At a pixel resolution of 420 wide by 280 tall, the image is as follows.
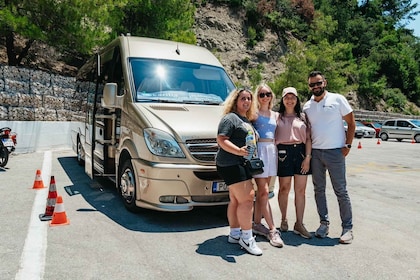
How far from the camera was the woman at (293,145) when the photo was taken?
4.73 meters

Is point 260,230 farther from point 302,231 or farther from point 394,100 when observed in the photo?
point 394,100

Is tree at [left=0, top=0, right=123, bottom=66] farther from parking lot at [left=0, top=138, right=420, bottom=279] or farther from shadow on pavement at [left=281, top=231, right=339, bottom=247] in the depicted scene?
shadow on pavement at [left=281, top=231, right=339, bottom=247]

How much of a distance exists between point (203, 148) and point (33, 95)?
1258 cm

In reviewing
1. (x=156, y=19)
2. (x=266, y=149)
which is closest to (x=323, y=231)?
(x=266, y=149)

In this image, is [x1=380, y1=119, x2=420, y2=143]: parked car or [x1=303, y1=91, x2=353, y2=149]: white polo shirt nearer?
[x1=303, y1=91, x2=353, y2=149]: white polo shirt

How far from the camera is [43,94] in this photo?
15906mm

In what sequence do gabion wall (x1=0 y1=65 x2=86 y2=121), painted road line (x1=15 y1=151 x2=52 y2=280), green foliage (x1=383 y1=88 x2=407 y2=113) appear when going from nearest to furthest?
painted road line (x1=15 y1=151 x2=52 y2=280) < gabion wall (x1=0 y1=65 x2=86 y2=121) < green foliage (x1=383 y1=88 x2=407 y2=113)

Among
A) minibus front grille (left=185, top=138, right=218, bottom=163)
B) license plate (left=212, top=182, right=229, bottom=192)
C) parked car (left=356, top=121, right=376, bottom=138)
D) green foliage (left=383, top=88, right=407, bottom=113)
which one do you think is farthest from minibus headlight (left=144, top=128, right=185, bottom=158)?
green foliage (left=383, top=88, right=407, bottom=113)

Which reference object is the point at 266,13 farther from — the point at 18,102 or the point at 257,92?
the point at 257,92

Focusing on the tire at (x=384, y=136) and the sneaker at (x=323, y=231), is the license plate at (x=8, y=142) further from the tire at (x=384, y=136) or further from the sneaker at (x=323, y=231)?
the tire at (x=384, y=136)

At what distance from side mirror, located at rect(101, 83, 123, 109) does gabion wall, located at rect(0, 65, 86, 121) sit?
7.80 m

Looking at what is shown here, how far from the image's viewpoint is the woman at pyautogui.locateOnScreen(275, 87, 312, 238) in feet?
15.5


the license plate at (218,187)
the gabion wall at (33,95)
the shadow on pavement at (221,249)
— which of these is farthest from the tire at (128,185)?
the gabion wall at (33,95)

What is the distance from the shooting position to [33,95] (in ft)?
50.5
